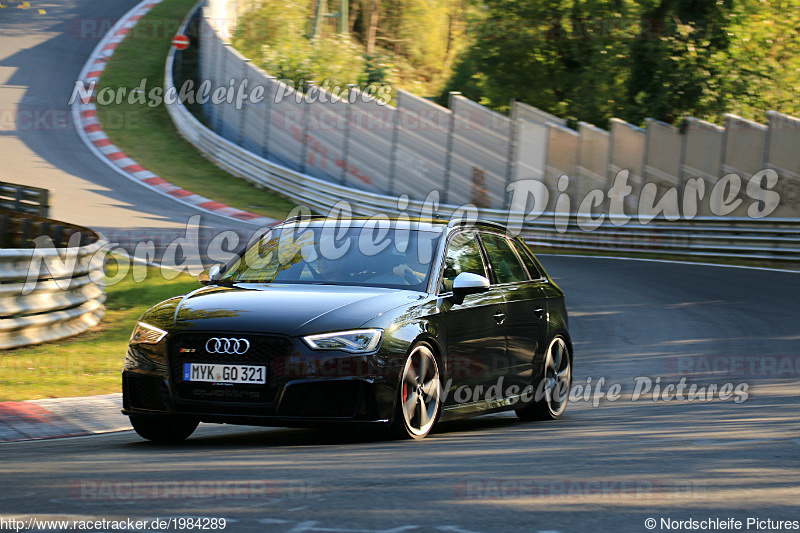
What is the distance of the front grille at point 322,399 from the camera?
23.1 ft

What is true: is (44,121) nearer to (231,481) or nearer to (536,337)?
(536,337)

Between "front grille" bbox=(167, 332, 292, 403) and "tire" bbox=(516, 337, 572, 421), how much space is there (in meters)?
2.92

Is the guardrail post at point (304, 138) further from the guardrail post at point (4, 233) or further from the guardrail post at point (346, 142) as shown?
the guardrail post at point (4, 233)

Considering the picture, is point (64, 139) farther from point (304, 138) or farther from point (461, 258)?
point (461, 258)

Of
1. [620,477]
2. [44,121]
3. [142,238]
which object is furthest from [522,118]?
[620,477]

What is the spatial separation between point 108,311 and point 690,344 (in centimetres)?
778

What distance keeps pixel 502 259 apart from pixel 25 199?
478 inches

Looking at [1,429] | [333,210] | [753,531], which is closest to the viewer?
[753,531]

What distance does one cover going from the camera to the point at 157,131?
3722 cm

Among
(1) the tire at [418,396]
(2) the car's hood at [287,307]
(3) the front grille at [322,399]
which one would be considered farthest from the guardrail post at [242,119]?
(3) the front grille at [322,399]

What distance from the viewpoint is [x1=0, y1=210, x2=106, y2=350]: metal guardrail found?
12.2m

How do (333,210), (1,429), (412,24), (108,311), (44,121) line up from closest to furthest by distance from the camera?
1. (1,429)
2. (108,311)
3. (333,210)
4. (44,121)
5. (412,24)

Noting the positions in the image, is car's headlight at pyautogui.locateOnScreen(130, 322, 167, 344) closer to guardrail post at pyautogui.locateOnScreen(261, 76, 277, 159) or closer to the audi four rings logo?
the audi four rings logo

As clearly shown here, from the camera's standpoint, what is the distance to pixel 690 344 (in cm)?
1437
